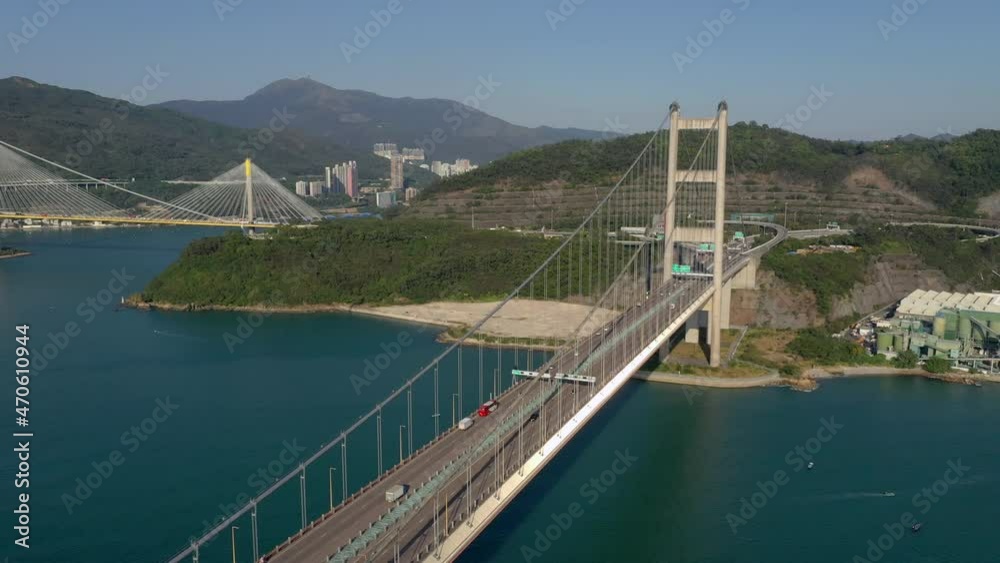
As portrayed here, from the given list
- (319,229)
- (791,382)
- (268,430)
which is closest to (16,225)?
(319,229)

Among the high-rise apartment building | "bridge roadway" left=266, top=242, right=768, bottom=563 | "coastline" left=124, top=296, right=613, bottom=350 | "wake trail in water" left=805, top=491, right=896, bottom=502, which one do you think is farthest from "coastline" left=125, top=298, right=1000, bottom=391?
the high-rise apartment building

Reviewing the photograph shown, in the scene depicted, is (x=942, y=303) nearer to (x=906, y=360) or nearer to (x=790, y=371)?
(x=906, y=360)

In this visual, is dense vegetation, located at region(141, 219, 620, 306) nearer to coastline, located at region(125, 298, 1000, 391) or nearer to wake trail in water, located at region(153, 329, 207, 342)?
coastline, located at region(125, 298, 1000, 391)

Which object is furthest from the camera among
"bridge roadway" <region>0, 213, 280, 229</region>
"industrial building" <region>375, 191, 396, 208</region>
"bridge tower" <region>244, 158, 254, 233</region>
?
"industrial building" <region>375, 191, 396, 208</region>

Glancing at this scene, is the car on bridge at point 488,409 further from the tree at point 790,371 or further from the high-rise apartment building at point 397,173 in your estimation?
the high-rise apartment building at point 397,173

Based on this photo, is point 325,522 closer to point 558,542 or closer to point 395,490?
point 395,490

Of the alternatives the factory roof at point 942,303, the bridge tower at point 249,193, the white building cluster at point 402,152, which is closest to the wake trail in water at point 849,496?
the factory roof at point 942,303
